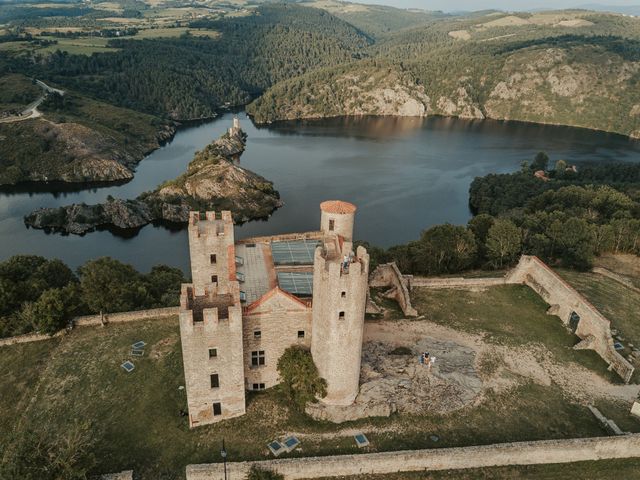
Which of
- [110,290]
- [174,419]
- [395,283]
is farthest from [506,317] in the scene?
[110,290]

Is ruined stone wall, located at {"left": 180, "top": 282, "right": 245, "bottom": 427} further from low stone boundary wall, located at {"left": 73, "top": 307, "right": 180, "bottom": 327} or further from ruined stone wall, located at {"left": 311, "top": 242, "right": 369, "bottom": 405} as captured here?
low stone boundary wall, located at {"left": 73, "top": 307, "right": 180, "bottom": 327}

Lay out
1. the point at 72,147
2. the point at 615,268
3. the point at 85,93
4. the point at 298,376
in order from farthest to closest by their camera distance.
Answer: the point at 85,93 < the point at 72,147 < the point at 615,268 < the point at 298,376

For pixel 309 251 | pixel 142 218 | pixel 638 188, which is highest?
pixel 309 251

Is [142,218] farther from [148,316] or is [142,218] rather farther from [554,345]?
[554,345]

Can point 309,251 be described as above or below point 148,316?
above

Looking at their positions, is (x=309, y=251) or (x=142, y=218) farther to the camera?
(x=142, y=218)

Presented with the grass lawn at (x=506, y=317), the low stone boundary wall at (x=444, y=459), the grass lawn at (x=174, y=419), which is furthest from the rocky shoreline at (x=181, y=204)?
the low stone boundary wall at (x=444, y=459)

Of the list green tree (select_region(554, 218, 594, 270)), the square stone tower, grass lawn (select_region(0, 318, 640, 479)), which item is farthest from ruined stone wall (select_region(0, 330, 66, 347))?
green tree (select_region(554, 218, 594, 270))

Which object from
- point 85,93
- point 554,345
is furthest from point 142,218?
point 85,93
